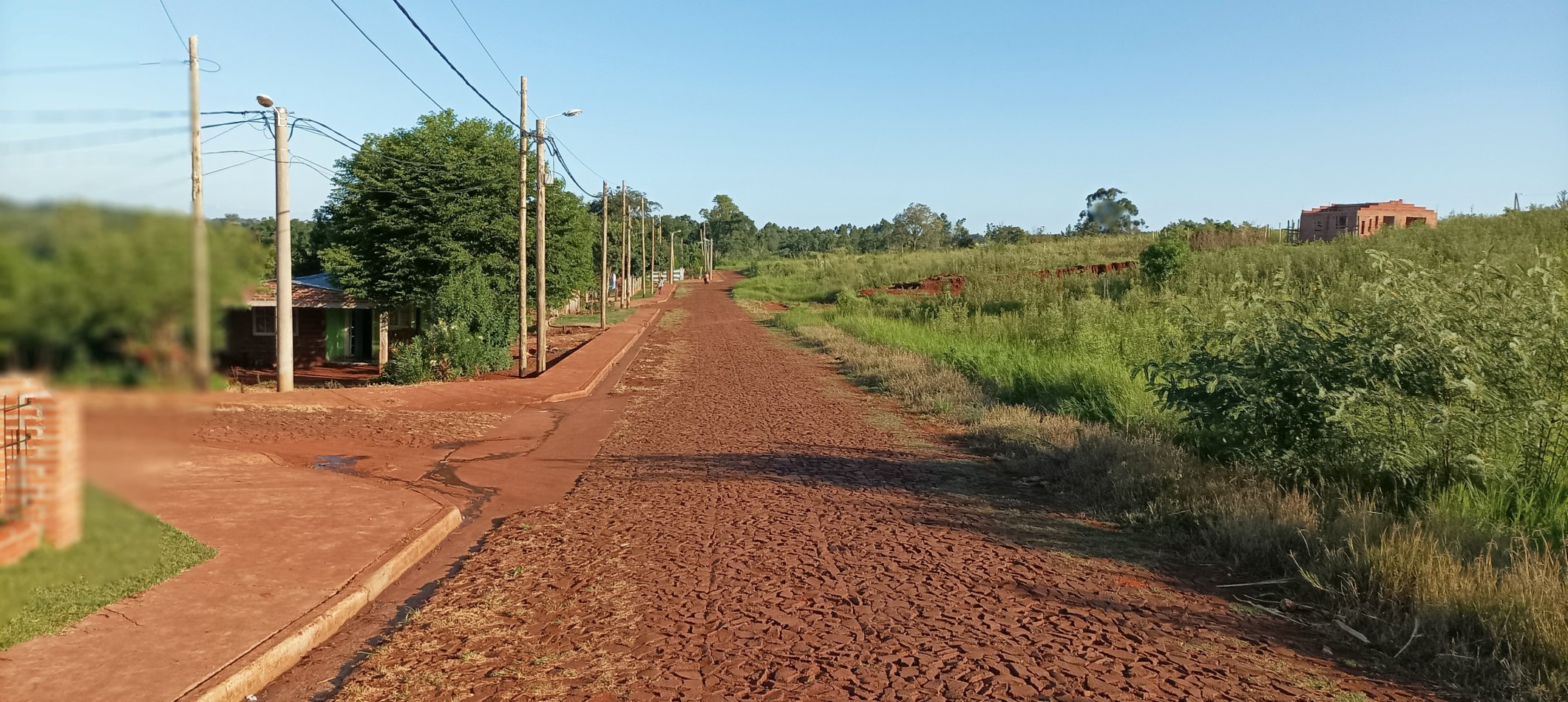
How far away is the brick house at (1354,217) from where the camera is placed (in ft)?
147

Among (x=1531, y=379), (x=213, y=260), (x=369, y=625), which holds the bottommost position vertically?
(x=369, y=625)

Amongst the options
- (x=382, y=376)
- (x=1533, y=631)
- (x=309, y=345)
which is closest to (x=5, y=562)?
(x=1533, y=631)

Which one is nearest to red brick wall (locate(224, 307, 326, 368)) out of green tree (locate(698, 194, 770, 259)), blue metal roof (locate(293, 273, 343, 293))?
blue metal roof (locate(293, 273, 343, 293))

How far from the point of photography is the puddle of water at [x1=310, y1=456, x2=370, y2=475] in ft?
35.7

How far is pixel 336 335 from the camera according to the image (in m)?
29.3

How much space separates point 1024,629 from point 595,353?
75.4ft

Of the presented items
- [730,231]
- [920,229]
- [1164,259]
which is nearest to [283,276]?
[1164,259]

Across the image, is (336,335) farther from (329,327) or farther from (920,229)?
(920,229)

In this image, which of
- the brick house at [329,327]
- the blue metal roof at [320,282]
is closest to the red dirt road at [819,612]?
the brick house at [329,327]

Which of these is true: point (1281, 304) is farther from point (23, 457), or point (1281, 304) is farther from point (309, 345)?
point (309, 345)

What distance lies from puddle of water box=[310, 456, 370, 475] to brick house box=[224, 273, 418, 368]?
15.2 m

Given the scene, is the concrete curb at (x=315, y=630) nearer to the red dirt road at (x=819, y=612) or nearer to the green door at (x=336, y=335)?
the red dirt road at (x=819, y=612)

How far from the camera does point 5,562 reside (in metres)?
1.22

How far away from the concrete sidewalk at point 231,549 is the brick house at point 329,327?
1572cm
